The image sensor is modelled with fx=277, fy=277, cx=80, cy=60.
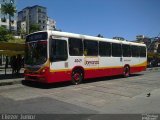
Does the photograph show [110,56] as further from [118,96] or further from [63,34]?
[118,96]

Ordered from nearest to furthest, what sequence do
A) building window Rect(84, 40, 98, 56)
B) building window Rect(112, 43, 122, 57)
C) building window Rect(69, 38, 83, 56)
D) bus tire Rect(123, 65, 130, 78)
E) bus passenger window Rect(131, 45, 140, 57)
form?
building window Rect(69, 38, 83, 56) → building window Rect(84, 40, 98, 56) → building window Rect(112, 43, 122, 57) → bus tire Rect(123, 65, 130, 78) → bus passenger window Rect(131, 45, 140, 57)

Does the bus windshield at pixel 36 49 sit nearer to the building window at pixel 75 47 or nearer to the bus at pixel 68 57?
the bus at pixel 68 57

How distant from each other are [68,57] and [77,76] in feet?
5.40

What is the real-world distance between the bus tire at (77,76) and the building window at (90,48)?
1.31 metres

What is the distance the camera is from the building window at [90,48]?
1769cm

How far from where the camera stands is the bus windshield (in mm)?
14969

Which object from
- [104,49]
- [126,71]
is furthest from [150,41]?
[104,49]

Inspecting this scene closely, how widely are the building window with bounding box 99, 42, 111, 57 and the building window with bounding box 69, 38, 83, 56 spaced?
2.40 meters

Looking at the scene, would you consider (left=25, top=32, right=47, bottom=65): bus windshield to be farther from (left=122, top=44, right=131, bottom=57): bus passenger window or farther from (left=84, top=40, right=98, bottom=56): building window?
(left=122, top=44, right=131, bottom=57): bus passenger window

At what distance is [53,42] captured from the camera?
15.0 metres

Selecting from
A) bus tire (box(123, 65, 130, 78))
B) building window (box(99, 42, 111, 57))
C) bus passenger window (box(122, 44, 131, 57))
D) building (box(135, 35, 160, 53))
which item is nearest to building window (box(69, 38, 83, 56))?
building window (box(99, 42, 111, 57))

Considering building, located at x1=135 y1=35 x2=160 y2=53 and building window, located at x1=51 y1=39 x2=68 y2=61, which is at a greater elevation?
building, located at x1=135 y1=35 x2=160 y2=53

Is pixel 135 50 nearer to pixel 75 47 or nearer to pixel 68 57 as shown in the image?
pixel 75 47

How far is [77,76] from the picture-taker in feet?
56.1
